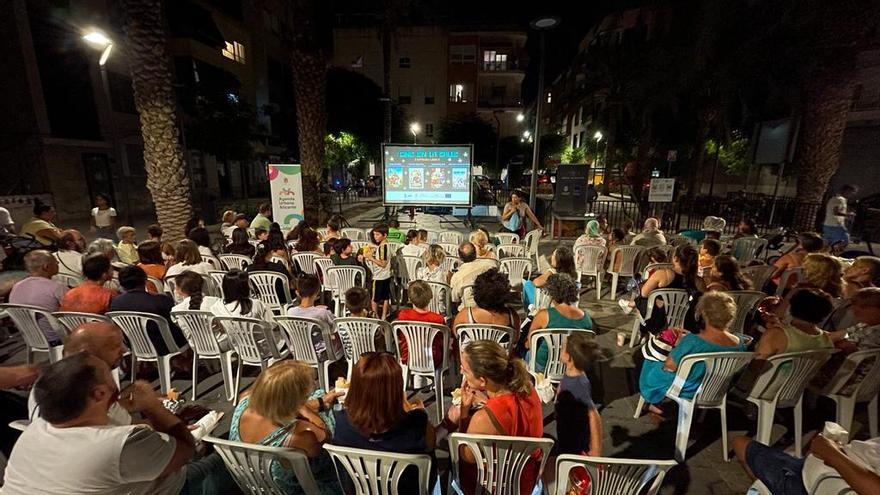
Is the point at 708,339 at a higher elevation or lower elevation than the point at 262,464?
higher

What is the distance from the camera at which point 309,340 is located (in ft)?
10.5

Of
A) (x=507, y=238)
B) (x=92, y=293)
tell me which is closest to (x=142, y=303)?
(x=92, y=293)

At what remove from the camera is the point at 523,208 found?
337 inches

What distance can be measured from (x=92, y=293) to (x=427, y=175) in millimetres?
7962

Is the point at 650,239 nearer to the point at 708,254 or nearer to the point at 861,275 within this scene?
the point at 708,254

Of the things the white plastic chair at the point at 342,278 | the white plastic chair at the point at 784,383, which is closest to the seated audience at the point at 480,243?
the white plastic chair at the point at 342,278

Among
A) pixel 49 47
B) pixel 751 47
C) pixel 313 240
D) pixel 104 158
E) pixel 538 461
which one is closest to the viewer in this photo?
pixel 538 461

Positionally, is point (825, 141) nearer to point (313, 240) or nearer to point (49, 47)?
point (313, 240)

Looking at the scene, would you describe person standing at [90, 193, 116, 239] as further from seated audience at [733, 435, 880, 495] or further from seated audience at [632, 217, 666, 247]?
seated audience at [632, 217, 666, 247]

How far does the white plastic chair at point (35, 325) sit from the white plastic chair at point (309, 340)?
2.02 m

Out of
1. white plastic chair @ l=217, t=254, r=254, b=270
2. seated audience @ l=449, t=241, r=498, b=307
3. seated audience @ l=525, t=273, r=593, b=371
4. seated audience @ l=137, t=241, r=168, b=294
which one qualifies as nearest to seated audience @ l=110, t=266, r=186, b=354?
seated audience @ l=137, t=241, r=168, b=294

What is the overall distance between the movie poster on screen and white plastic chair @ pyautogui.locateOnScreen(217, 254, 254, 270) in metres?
3.45

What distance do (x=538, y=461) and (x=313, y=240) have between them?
16.6ft

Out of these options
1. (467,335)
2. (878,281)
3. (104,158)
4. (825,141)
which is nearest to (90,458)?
(467,335)
